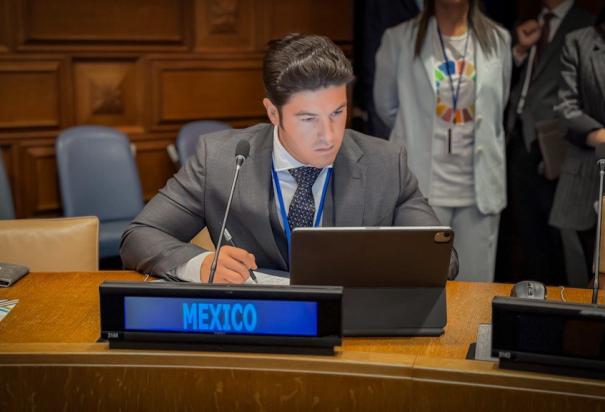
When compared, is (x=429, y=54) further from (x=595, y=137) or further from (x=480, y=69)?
(x=595, y=137)

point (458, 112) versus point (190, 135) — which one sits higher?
point (458, 112)

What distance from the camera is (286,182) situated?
2.55 metres

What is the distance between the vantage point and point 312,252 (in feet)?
6.37

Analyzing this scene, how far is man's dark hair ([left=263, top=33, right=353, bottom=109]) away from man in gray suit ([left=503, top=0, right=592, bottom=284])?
215 cm

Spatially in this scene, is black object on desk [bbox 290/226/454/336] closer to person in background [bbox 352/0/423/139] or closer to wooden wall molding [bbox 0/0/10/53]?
person in background [bbox 352/0/423/139]

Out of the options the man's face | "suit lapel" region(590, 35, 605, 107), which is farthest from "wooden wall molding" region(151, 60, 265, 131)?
the man's face

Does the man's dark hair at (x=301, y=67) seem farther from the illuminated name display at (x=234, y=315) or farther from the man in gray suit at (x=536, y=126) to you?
the man in gray suit at (x=536, y=126)

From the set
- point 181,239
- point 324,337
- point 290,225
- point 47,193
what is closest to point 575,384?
point 324,337

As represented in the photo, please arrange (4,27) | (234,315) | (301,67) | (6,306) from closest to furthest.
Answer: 1. (234,315)
2. (6,306)
3. (301,67)
4. (4,27)

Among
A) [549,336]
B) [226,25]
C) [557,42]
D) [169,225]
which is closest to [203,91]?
[226,25]

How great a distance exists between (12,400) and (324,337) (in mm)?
602

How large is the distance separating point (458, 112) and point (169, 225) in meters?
1.72

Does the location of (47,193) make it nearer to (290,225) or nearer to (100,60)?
(100,60)

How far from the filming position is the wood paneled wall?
15.2 feet
